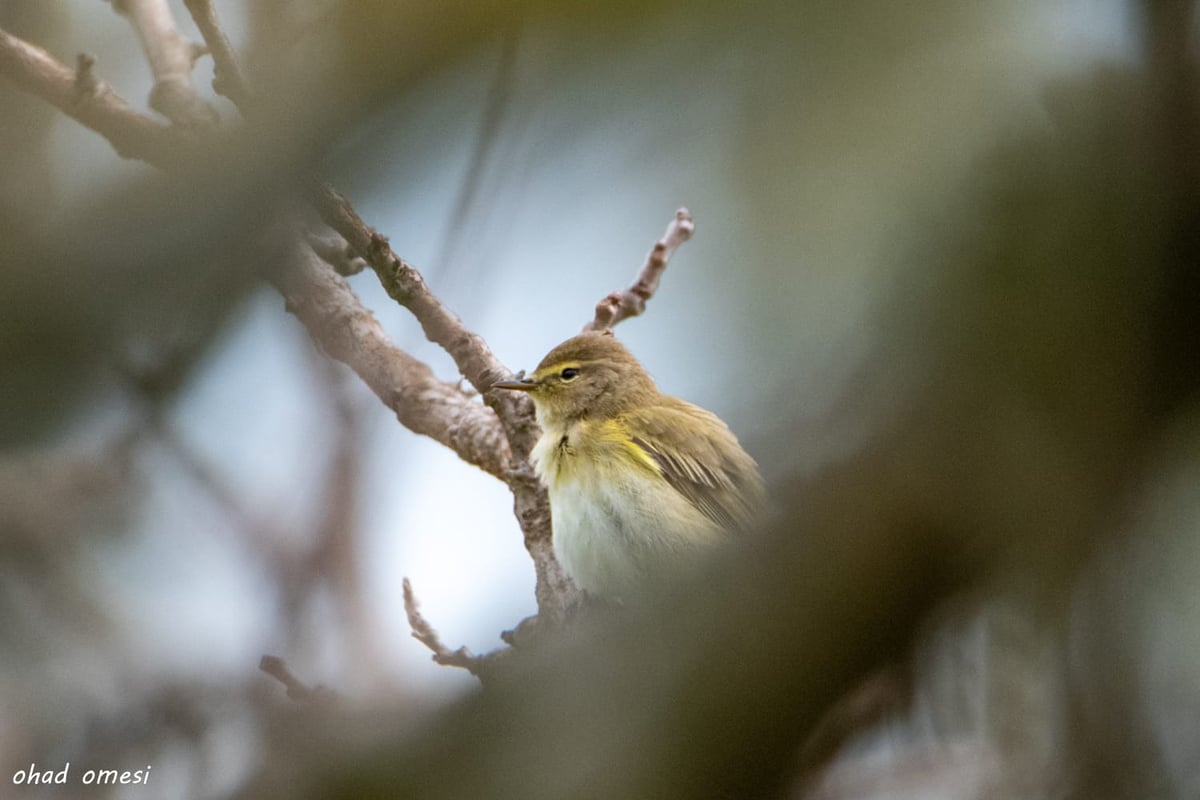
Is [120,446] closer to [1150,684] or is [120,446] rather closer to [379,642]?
[1150,684]

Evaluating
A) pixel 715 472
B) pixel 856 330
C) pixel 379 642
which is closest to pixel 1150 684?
pixel 856 330

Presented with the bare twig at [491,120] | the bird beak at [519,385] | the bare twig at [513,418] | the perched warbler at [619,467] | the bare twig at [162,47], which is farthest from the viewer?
the bird beak at [519,385]

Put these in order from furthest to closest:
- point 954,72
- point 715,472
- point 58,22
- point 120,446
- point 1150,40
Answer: point 715,472, point 58,22, point 120,446, point 954,72, point 1150,40

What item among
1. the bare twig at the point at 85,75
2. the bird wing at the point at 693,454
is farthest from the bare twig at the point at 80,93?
the bird wing at the point at 693,454

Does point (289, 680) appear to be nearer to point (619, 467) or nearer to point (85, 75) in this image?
point (85, 75)

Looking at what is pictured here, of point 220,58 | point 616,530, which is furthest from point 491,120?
point 616,530

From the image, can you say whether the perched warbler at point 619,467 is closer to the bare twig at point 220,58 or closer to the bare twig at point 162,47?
the bare twig at point 162,47

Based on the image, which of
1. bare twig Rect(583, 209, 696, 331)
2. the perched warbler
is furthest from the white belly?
bare twig Rect(583, 209, 696, 331)
